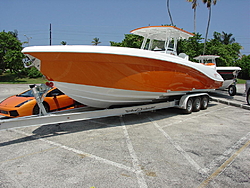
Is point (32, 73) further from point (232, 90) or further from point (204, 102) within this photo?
point (204, 102)

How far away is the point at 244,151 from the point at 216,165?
108 cm

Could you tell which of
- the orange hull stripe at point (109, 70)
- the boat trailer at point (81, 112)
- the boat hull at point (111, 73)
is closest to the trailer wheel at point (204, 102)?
the boat trailer at point (81, 112)

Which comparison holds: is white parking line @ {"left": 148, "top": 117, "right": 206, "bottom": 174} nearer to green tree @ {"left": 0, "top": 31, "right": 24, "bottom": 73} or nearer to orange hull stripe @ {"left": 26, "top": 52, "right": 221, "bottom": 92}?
orange hull stripe @ {"left": 26, "top": 52, "right": 221, "bottom": 92}

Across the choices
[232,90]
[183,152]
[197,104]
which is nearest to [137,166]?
[183,152]

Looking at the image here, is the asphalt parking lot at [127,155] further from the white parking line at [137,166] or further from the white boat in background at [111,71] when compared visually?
the white boat in background at [111,71]

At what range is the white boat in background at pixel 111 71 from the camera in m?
4.67

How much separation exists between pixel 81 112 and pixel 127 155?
1908 millimetres

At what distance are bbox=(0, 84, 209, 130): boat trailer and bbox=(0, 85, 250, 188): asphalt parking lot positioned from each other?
0.43 meters

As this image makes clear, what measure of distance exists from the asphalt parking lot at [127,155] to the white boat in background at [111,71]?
3.19 ft

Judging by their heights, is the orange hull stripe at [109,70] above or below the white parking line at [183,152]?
above

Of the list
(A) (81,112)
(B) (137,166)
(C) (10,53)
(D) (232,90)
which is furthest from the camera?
(C) (10,53)

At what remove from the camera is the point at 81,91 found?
5324 mm

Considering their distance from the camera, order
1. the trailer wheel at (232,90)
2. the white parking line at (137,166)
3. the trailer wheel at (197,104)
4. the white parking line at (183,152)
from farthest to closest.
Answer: the trailer wheel at (232,90)
the trailer wheel at (197,104)
the white parking line at (183,152)
the white parking line at (137,166)

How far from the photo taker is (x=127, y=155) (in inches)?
154
